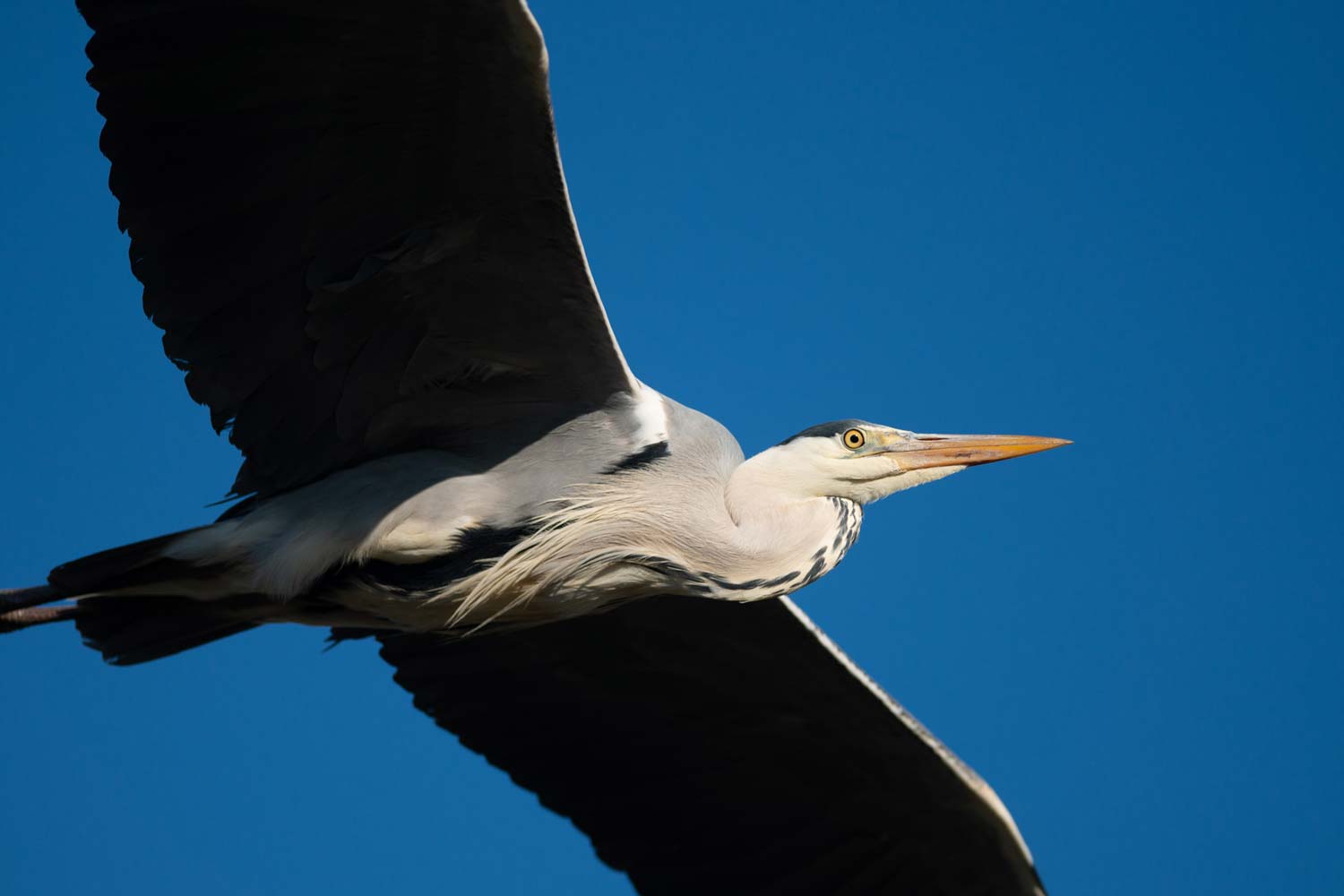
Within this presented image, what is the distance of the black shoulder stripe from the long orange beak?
0.94 meters

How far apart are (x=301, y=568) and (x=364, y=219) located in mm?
1270

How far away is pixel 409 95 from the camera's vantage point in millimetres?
4992

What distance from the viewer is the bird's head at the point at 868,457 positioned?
5.91 meters

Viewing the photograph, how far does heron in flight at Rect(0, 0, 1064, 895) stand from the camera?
16.6 feet

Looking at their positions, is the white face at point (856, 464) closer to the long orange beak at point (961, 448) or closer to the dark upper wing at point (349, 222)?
the long orange beak at point (961, 448)

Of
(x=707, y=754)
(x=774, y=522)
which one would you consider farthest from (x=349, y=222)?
(x=707, y=754)

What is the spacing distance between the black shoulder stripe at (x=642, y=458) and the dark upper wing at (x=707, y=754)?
3.36ft

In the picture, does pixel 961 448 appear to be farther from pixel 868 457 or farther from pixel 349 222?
pixel 349 222

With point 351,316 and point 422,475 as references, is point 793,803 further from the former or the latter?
point 351,316

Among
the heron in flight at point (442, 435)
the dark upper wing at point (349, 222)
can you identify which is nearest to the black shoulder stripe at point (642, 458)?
the heron in flight at point (442, 435)

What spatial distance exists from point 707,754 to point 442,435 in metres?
2.14

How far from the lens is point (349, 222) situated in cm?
528

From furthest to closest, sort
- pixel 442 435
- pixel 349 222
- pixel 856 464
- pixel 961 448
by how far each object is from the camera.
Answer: pixel 961 448 < pixel 856 464 < pixel 442 435 < pixel 349 222

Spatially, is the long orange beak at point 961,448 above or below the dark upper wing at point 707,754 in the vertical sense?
above
